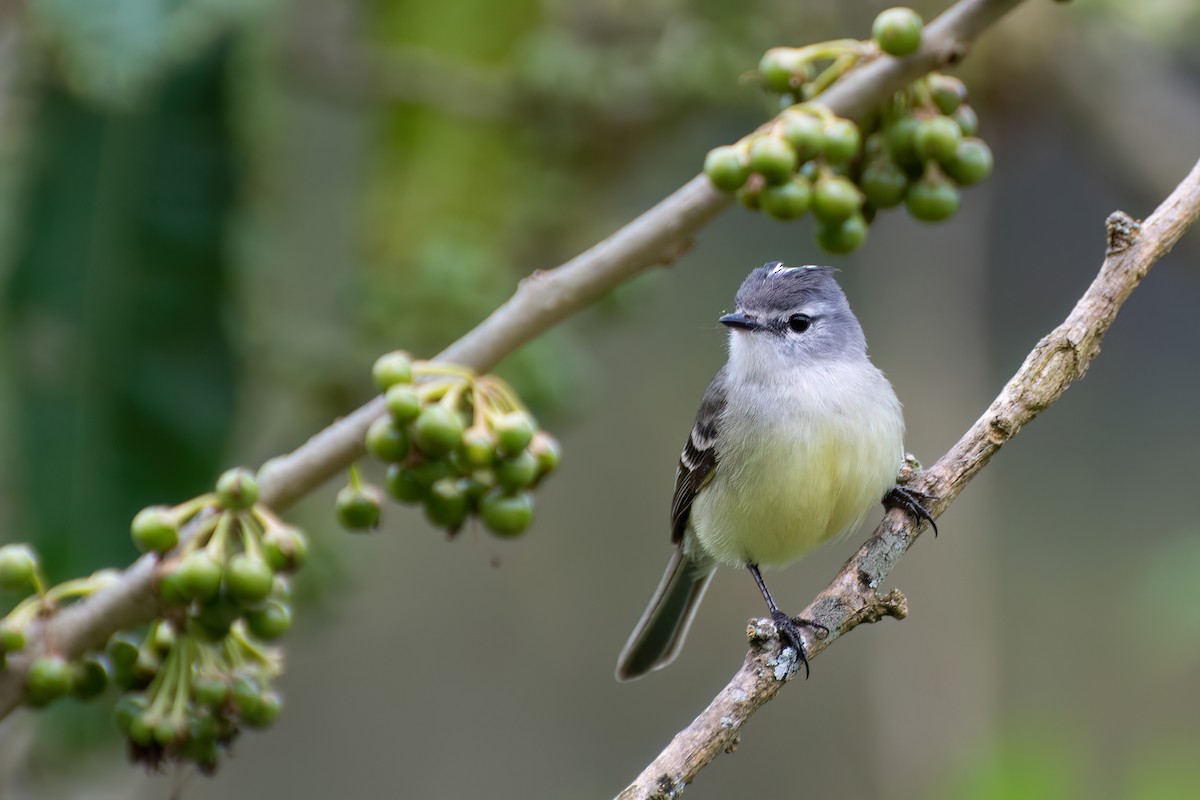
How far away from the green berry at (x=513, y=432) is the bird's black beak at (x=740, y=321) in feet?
5.17

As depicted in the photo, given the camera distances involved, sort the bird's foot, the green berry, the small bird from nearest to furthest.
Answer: the bird's foot < the green berry < the small bird

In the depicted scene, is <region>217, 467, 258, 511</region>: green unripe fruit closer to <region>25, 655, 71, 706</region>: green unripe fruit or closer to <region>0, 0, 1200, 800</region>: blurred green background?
<region>25, 655, 71, 706</region>: green unripe fruit

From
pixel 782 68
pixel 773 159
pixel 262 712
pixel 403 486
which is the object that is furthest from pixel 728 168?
pixel 262 712

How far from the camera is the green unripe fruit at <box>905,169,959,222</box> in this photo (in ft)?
7.85

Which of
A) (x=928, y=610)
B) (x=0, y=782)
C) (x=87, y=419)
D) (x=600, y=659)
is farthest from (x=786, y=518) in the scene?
(x=600, y=659)

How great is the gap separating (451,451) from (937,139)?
3.28ft

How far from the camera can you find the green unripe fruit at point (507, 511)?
7.25 feet

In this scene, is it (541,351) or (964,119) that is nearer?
(964,119)

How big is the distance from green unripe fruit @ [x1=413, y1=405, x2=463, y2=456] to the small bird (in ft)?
4.49

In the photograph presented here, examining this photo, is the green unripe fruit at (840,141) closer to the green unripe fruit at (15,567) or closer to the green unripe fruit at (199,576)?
the green unripe fruit at (199,576)

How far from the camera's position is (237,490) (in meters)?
2.07

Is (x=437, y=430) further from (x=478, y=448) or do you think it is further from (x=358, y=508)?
(x=358, y=508)

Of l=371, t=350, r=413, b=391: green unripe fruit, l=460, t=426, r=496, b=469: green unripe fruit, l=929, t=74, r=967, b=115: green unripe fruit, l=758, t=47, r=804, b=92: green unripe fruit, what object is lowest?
l=460, t=426, r=496, b=469: green unripe fruit

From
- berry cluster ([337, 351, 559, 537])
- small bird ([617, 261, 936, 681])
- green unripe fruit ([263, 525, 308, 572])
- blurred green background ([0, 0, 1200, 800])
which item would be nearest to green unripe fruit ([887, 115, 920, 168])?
blurred green background ([0, 0, 1200, 800])
